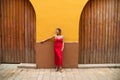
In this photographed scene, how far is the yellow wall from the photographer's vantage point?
13797 millimetres

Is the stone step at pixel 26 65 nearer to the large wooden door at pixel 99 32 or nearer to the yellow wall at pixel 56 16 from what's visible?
the yellow wall at pixel 56 16

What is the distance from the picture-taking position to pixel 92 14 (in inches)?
564

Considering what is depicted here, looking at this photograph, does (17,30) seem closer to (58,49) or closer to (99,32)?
(58,49)

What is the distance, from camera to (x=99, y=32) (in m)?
14.4

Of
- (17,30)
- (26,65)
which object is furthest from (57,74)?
(17,30)

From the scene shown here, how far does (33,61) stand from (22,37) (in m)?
1.19

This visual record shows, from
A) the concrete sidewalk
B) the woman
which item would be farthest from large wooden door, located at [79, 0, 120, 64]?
the woman

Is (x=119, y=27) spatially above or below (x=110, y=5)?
below

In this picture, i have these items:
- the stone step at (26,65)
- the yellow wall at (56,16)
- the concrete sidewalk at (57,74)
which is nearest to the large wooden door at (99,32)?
the yellow wall at (56,16)

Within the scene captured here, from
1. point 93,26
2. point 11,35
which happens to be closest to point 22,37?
point 11,35

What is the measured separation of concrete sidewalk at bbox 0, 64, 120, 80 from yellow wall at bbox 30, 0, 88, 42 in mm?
1579

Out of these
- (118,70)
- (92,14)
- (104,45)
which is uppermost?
(92,14)

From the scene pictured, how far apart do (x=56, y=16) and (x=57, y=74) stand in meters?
2.64

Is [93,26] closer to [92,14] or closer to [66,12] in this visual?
[92,14]
